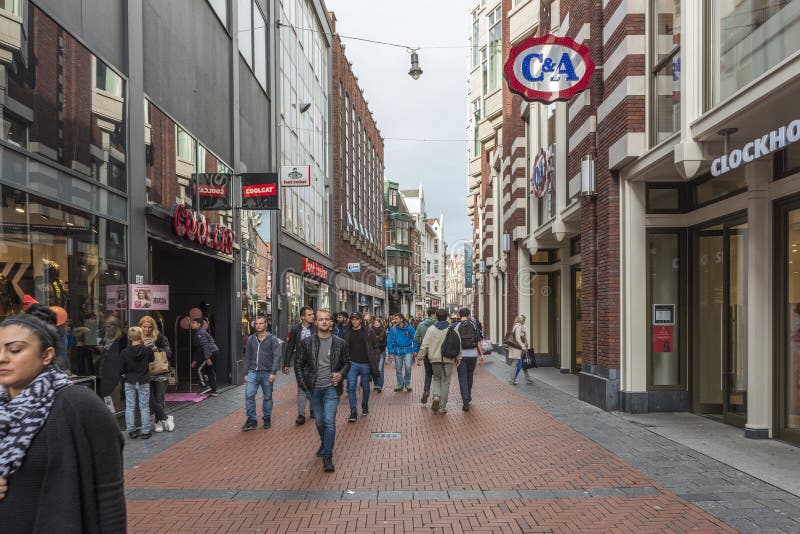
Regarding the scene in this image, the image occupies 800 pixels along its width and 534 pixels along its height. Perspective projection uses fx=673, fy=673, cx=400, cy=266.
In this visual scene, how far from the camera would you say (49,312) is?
299 cm

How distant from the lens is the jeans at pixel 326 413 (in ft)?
24.4

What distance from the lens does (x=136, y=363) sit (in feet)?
31.1

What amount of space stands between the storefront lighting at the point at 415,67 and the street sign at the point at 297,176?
467cm

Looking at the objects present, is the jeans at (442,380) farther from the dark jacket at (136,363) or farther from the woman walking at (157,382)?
the dark jacket at (136,363)

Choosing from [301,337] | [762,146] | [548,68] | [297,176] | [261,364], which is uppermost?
[548,68]

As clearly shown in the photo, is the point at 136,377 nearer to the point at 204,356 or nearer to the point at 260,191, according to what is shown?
the point at 204,356

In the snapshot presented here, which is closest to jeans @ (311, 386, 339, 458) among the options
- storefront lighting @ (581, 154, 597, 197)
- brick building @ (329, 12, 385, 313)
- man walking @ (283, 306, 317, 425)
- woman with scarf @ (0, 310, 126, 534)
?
man walking @ (283, 306, 317, 425)

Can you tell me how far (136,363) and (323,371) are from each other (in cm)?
324

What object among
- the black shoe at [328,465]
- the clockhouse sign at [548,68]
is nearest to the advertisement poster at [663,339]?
the clockhouse sign at [548,68]

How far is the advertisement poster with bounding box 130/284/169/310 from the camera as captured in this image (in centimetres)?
1093

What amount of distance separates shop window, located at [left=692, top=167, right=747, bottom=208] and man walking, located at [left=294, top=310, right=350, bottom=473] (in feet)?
20.0

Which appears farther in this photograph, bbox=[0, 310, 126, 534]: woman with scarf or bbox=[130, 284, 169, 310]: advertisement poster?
bbox=[130, 284, 169, 310]: advertisement poster

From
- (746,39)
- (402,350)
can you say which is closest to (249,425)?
(402,350)

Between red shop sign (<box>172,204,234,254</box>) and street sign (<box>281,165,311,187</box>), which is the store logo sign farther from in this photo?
street sign (<box>281,165,311,187</box>)
